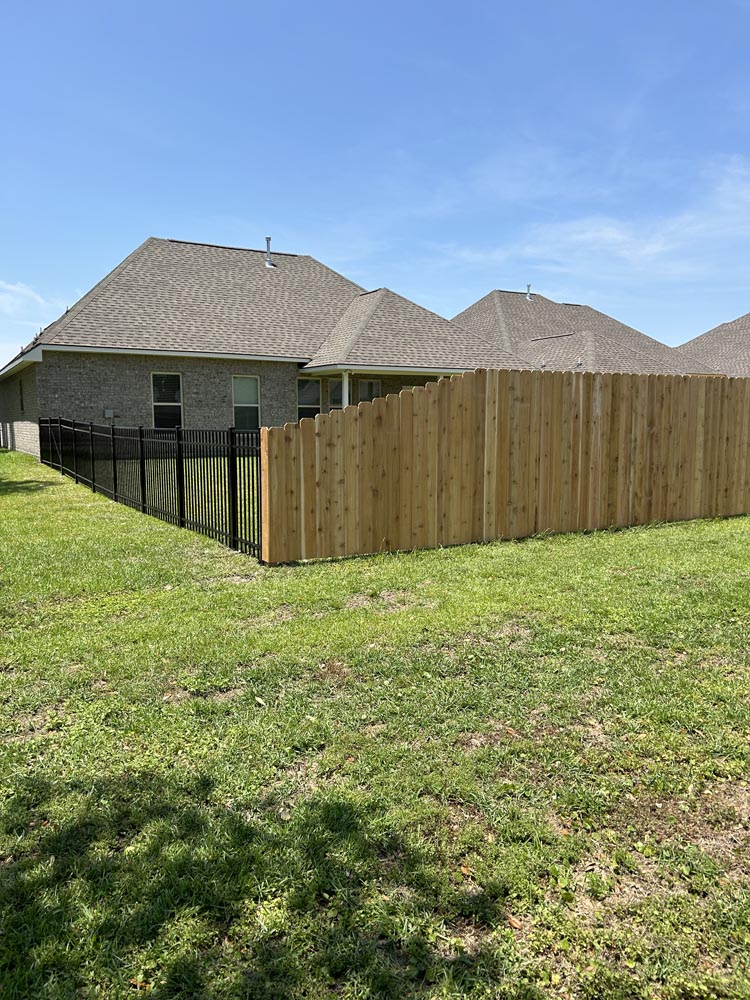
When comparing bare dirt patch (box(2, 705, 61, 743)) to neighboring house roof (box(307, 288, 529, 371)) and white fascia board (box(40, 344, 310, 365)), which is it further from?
neighboring house roof (box(307, 288, 529, 371))

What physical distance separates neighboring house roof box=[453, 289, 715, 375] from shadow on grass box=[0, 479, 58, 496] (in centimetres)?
1826

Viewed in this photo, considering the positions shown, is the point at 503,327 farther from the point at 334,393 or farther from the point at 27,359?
the point at 27,359

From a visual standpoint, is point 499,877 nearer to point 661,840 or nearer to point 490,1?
point 661,840

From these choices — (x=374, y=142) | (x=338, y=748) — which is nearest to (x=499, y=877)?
(x=338, y=748)

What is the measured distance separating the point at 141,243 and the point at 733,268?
2610 centimetres

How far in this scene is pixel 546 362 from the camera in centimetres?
A: 2488

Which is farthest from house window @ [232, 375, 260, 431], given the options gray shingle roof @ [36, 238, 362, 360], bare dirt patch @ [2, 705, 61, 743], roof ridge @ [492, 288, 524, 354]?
bare dirt patch @ [2, 705, 61, 743]

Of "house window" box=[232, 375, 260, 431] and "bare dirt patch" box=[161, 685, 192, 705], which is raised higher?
"house window" box=[232, 375, 260, 431]

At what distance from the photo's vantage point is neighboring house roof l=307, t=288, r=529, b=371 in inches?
768

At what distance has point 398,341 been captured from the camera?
2048 cm

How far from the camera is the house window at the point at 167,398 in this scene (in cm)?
1916

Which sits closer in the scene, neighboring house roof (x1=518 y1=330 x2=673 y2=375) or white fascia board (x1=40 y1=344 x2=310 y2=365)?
white fascia board (x1=40 y1=344 x2=310 y2=365)

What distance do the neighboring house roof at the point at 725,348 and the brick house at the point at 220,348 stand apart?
11023 millimetres

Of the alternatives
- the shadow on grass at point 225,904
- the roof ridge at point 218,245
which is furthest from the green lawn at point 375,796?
the roof ridge at point 218,245
